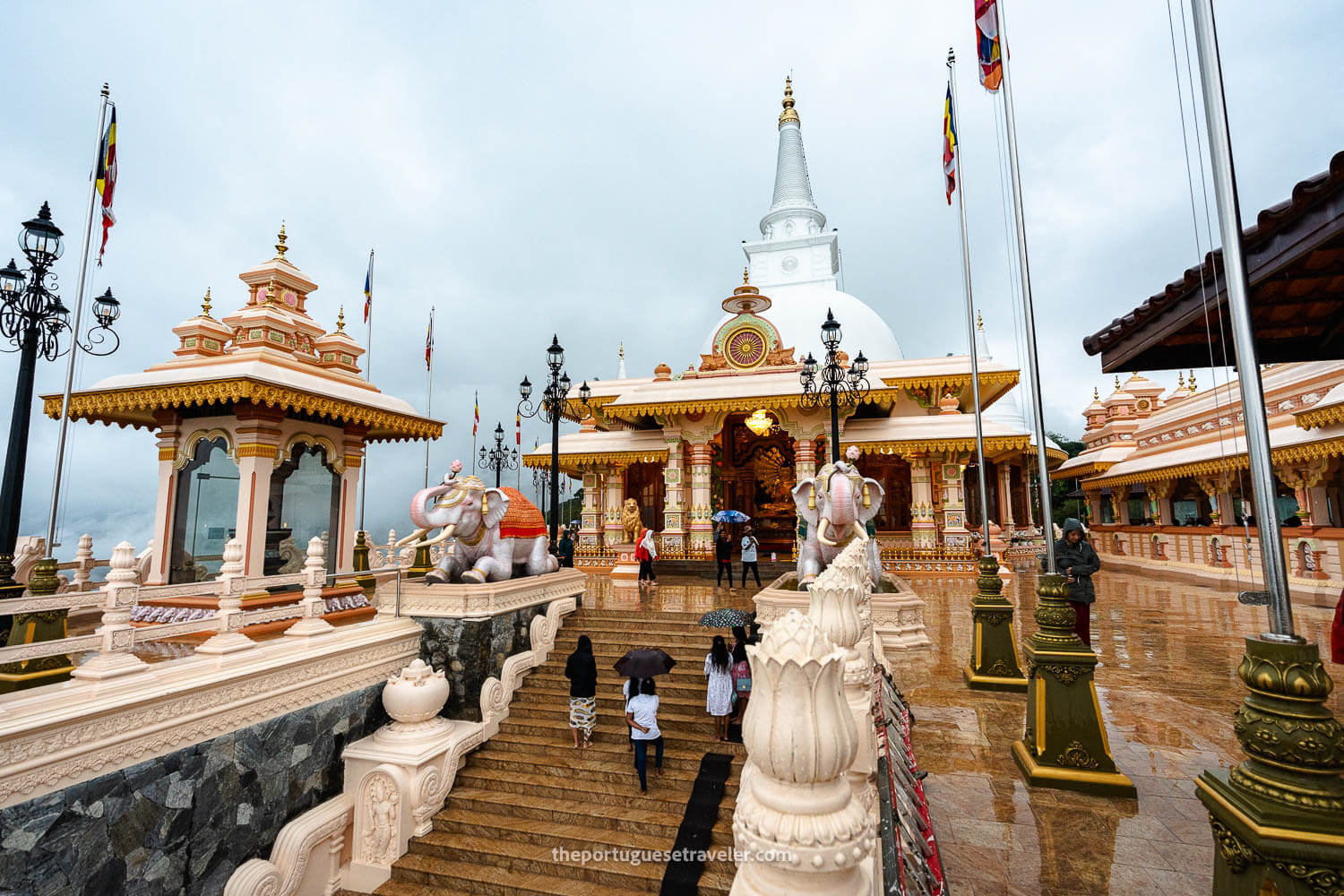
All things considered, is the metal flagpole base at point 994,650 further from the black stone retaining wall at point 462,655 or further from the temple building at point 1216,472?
the black stone retaining wall at point 462,655

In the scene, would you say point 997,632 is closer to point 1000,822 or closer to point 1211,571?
point 1000,822

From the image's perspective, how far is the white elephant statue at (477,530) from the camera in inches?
288

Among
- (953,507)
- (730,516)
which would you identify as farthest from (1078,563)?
(953,507)

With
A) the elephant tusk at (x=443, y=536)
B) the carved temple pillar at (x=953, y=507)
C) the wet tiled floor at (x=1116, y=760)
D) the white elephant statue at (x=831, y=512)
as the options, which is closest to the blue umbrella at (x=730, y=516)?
the carved temple pillar at (x=953, y=507)

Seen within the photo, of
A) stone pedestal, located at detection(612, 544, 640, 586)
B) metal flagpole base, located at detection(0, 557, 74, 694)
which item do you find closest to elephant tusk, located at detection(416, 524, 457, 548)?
metal flagpole base, located at detection(0, 557, 74, 694)

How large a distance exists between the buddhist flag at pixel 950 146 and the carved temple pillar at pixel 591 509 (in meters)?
13.2

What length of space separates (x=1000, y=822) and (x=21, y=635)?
9042 millimetres

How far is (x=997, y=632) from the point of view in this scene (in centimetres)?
653

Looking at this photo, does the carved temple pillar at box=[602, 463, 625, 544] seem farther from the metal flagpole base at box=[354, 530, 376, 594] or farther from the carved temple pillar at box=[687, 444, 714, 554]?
the metal flagpole base at box=[354, 530, 376, 594]

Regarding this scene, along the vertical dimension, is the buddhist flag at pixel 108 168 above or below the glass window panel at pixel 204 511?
above

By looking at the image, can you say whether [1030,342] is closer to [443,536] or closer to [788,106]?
[443,536]

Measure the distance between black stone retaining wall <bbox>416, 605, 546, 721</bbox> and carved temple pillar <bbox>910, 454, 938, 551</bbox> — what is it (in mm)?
13093

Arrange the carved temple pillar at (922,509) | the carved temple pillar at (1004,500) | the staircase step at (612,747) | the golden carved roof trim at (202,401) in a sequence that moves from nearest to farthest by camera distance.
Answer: the staircase step at (612,747) → the golden carved roof trim at (202,401) → the carved temple pillar at (922,509) → the carved temple pillar at (1004,500)

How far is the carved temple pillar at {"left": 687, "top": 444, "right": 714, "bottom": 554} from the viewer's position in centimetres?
1661
